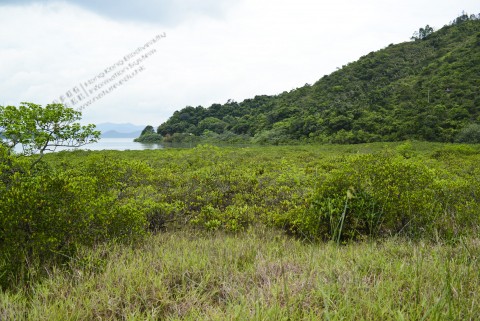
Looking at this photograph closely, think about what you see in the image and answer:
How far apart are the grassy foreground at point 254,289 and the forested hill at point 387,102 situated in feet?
139

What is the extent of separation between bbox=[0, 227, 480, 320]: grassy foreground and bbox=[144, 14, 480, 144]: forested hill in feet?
139

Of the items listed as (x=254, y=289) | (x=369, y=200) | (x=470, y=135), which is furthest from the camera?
(x=470, y=135)

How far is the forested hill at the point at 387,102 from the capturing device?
46531mm

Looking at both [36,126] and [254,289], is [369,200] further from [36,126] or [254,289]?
[36,126]

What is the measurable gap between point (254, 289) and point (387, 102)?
226 feet

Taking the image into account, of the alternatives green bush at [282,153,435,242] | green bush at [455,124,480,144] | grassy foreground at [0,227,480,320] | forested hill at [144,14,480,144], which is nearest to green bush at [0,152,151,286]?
grassy foreground at [0,227,480,320]

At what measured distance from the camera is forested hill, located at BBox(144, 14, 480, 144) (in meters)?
46.5

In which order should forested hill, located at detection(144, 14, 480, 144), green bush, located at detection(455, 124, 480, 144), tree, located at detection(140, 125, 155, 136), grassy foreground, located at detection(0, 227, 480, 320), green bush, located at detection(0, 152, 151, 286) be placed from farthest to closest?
1. tree, located at detection(140, 125, 155, 136)
2. forested hill, located at detection(144, 14, 480, 144)
3. green bush, located at detection(455, 124, 480, 144)
4. green bush, located at detection(0, 152, 151, 286)
5. grassy foreground, located at detection(0, 227, 480, 320)

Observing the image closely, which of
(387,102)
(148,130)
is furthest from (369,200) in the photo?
(148,130)

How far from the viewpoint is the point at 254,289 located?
2896 millimetres

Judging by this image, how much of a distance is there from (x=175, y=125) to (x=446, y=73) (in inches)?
3204

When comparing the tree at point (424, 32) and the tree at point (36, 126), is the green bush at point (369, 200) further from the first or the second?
the tree at point (424, 32)

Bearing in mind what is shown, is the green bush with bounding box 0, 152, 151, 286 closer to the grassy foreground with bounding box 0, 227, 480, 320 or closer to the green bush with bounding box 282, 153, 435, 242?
the grassy foreground with bounding box 0, 227, 480, 320

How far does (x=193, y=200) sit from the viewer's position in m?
9.39
